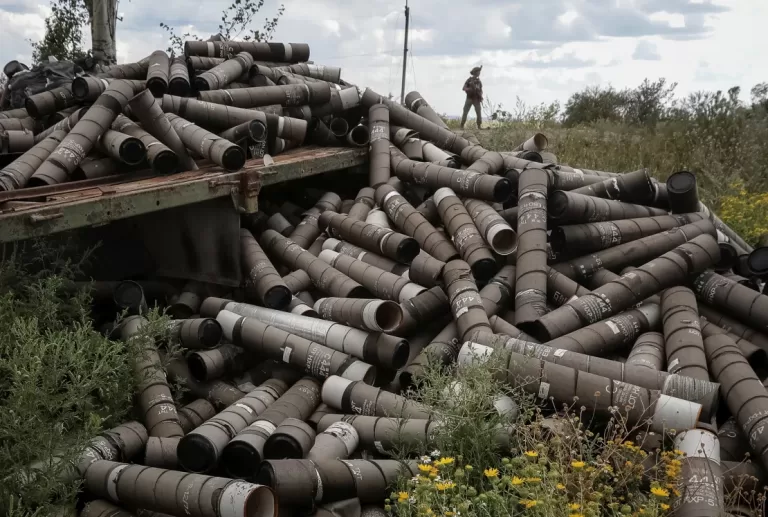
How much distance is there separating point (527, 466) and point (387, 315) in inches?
73.2

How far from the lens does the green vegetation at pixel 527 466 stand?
121 inches

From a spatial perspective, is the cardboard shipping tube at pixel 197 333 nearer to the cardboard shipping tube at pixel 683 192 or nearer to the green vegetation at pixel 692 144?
the cardboard shipping tube at pixel 683 192

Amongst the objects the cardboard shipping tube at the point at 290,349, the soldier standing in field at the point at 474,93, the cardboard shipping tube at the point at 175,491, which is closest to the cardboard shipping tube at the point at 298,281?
the cardboard shipping tube at the point at 290,349

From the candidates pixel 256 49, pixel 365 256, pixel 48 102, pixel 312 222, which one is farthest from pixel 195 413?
pixel 256 49

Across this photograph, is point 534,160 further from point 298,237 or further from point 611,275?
point 298,237

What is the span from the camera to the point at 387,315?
187 inches

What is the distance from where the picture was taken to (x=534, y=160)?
7.67m

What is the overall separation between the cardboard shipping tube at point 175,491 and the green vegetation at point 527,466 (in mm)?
713

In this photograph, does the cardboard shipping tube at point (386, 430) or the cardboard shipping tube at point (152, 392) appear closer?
the cardboard shipping tube at point (386, 430)

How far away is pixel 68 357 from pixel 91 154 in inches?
120

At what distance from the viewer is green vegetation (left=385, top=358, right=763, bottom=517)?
3.09 m

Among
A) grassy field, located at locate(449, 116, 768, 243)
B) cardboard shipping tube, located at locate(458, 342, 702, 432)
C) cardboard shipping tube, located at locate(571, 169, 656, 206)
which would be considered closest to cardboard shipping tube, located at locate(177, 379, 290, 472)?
cardboard shipping tube, located at locate(458, 342, 702, 432)

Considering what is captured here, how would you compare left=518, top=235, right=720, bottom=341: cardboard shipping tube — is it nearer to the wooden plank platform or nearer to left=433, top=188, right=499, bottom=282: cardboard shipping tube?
left=433, top=188, right=499, bottom=282: cardboard shipping tube

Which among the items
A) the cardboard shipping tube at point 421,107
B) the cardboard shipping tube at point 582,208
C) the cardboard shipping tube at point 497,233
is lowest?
the cardboard shipping tube at point 497,233
